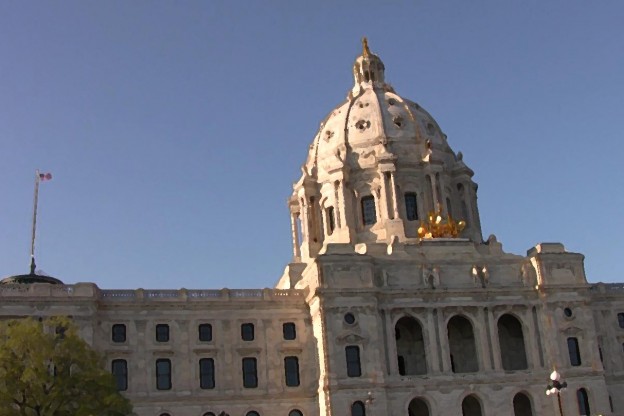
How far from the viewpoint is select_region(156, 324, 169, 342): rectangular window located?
2881 inches

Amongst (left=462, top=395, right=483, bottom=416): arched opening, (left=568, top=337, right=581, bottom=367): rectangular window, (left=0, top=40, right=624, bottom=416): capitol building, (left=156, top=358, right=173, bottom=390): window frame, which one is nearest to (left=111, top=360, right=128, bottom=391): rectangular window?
(left=0, top=40, right=624, bottom=416): capitol building

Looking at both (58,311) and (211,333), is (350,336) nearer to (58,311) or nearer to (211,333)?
(211,333)

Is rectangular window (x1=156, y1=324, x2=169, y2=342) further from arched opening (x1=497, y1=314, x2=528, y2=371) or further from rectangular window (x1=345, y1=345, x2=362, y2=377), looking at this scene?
arched opening (x1=497, y1=314, x2=528, y2=371)

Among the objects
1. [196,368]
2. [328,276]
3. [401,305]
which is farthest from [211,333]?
[401,305]

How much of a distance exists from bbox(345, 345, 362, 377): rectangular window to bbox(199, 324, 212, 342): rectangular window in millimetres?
12152

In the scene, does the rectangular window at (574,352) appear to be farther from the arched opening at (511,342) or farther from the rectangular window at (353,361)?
the rectangular window at (353,361)

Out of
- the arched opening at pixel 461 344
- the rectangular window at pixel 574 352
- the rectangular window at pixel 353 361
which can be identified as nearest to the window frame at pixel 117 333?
the rectangular window at pixel 353 361

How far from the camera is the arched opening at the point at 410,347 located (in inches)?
3026

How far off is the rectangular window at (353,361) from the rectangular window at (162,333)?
15477 mm

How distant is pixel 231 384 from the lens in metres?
73.2

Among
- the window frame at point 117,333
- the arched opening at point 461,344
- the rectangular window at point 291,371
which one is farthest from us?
the arched opening at point 461,344

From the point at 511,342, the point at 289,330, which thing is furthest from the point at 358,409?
the point at 511,342

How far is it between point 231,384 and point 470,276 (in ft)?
75.4

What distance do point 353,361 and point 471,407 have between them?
12.6 m
